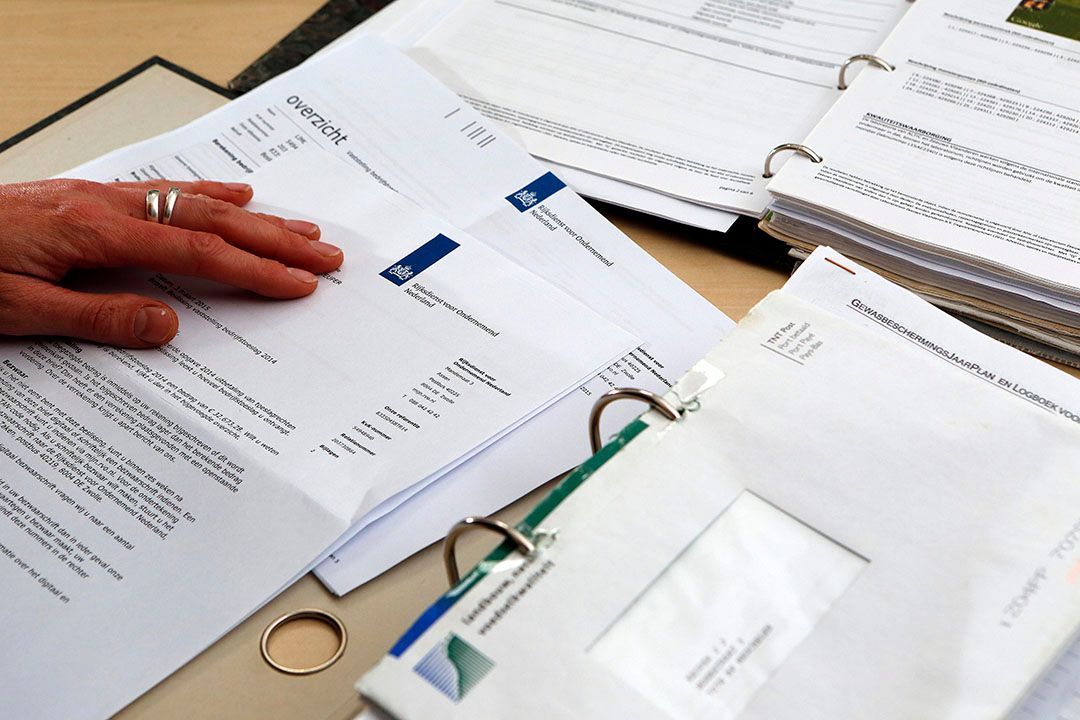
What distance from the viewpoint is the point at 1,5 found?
3.68ft

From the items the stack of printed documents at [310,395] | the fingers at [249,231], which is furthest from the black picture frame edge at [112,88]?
the fingers at [249,231]

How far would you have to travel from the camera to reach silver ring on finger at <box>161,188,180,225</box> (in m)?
0.78

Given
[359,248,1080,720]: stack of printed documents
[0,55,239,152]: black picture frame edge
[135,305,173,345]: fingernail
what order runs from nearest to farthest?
1. [359,248,1080,720]: stack of printed documents
2. [135,305,173,345]: fingernail
3. [0,55,239,152]: black picture frame edge

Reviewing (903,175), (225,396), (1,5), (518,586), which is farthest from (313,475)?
(1,5)

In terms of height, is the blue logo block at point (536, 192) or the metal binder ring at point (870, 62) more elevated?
the metal binder ring at point (870, 62)

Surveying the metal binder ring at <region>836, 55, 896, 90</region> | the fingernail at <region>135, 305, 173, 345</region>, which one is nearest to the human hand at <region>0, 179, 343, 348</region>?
the fingernail at <region>135, 305, 173, 345</region>

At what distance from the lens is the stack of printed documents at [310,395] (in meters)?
0.60

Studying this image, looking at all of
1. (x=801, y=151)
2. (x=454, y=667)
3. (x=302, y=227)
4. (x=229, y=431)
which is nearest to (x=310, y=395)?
(x=229, y=431)

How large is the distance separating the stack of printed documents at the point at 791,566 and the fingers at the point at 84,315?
354 mm

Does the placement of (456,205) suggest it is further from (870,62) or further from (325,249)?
(870,62)

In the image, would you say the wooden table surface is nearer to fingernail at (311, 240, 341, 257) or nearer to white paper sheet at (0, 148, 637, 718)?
white paper sheet at (0, 148, 637, 718)

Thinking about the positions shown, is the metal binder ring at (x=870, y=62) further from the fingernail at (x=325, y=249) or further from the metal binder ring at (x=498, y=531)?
the metal binder ring at (x=498, y=531)

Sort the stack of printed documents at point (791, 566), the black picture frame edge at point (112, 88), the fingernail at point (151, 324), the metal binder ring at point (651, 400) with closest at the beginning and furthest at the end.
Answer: the stack of printed documents at point (791, 566) → the metal binder ring at point (651, 400) → the fingernail at point (151, 324) → the black picture frame edge at point (112, 88)

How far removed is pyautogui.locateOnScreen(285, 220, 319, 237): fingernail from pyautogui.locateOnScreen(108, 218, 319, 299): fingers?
0.17ft
